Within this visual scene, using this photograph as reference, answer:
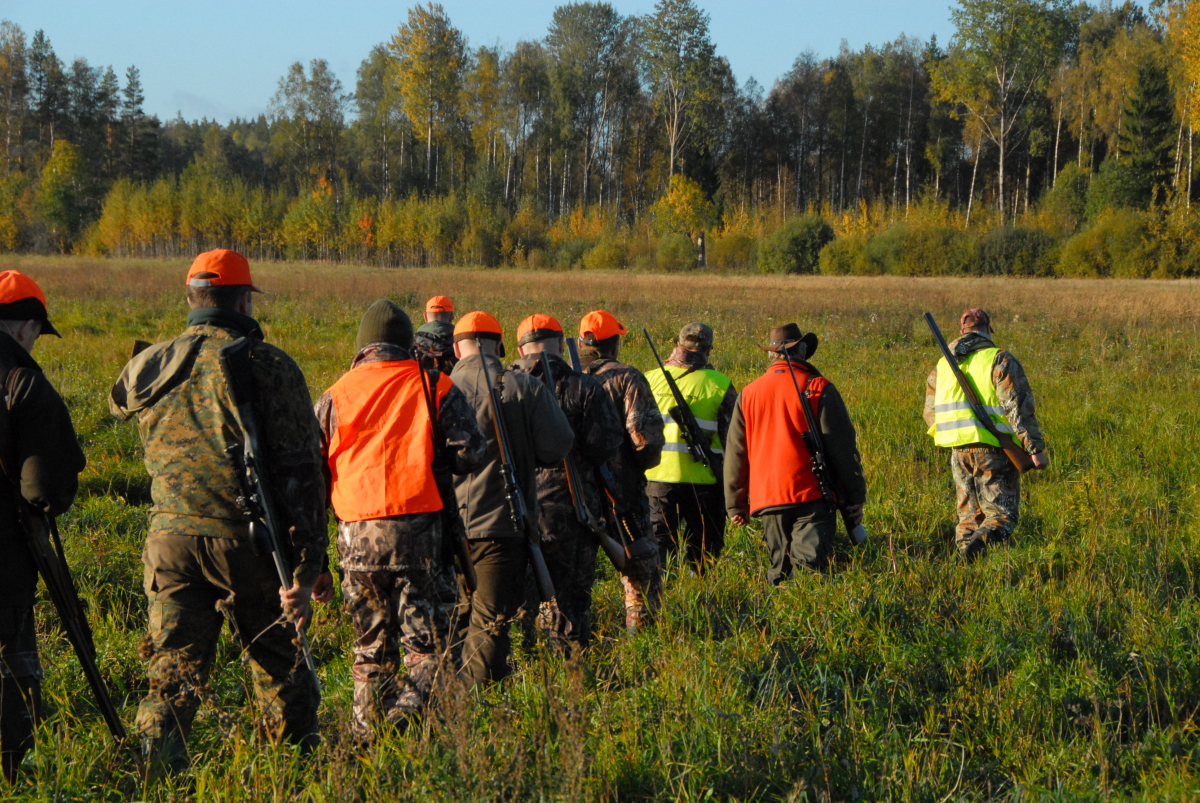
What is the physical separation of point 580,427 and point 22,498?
2410mm

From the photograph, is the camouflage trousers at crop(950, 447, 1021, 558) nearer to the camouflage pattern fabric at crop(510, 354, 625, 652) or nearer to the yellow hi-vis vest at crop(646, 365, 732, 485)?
the yellow hi-vis vest at crop(646, 365, 732, 485)

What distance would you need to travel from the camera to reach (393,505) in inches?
132

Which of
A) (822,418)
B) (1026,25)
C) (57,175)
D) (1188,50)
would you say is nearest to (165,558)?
(822,418)

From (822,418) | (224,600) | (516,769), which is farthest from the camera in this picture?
(822,418)

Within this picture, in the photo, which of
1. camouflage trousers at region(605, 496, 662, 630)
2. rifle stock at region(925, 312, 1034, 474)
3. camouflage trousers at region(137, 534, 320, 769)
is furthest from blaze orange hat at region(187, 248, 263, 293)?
rifle stock at region(925, 312, 1034, 474)

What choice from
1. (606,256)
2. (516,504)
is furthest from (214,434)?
(606,256)

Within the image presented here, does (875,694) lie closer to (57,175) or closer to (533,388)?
(533,388)

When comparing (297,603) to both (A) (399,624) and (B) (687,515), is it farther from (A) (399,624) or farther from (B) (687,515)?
(B) (687,515)

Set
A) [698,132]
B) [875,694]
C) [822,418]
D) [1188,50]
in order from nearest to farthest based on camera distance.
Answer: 1. [875,694]
2. [822,418]
3. [1188,50]
4. [698,132]

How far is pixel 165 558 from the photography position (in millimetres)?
2891

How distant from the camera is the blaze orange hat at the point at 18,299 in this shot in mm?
3016

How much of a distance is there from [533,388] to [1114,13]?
7057 centimetres

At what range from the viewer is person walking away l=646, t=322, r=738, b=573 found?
5.77 m

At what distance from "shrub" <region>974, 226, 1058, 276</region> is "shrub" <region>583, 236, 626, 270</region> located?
20.3m
